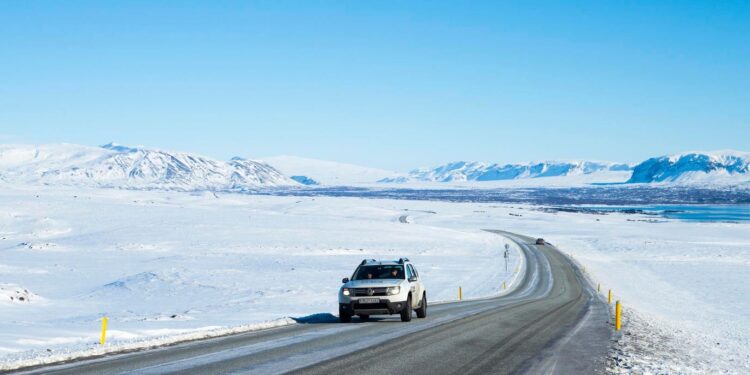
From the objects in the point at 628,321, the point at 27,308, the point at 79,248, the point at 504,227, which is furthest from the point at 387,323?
the point at 504,227

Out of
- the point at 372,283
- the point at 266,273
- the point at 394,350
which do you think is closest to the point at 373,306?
the point at 372,283

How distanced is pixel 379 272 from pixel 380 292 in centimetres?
156

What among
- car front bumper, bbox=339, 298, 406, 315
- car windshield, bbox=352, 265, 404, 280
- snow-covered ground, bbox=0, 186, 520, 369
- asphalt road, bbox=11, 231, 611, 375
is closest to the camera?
asphalt road, bbox=11, 231, 611, 375

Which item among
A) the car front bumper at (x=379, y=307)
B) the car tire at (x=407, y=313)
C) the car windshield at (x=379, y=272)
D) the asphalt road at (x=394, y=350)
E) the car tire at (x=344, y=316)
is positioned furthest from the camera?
the car windshield at (x=379, y=272)

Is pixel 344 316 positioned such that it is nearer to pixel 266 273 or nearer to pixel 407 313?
pixel 407 313

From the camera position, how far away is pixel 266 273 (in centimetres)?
5769

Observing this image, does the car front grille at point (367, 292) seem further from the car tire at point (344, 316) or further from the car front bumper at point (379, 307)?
the car tire at point (344, 316)

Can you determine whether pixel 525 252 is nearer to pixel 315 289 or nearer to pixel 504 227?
pixel 315 289

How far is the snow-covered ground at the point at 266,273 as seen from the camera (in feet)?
70.2

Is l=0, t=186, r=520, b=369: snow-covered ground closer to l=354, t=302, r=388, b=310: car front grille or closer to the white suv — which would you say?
the white suv

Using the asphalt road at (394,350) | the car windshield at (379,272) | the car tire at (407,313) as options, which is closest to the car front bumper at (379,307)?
the car tire at (407,313)

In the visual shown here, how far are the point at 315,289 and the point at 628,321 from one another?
2397 centimetres

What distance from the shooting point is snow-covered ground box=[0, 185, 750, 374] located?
21391mm

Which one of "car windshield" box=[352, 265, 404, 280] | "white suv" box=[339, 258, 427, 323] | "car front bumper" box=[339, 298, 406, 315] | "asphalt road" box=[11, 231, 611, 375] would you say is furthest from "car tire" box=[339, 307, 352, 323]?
"car windshield" box=[352, 265, 404, 280]
